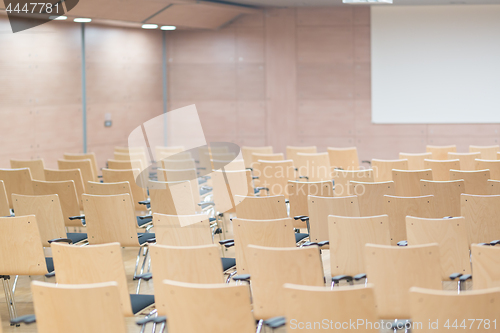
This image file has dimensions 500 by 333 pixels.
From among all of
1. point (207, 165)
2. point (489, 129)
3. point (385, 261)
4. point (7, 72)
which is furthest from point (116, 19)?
point (385, 261)

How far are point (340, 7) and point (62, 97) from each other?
6.92 meters

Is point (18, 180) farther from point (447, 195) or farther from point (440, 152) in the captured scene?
point (440, 152)

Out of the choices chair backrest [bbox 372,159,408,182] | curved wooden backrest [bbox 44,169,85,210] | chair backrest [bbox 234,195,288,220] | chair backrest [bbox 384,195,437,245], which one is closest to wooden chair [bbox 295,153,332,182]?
chair backrest [bbox 372,159,408,182]

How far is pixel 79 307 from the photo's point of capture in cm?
284

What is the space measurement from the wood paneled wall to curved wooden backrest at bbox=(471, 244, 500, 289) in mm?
10873

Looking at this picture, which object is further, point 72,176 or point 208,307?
point 72,176

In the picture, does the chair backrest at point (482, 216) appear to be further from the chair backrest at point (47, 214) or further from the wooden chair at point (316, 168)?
the wooden chair at point (316, 168)

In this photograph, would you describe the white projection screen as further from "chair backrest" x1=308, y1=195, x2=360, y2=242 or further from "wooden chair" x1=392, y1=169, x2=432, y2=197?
"chair backrest" x1=308, y1=195, x2=360, y2=242

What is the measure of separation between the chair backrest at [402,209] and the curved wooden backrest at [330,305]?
8.63ft

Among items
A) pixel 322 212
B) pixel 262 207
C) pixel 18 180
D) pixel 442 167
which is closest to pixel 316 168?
pixel 442 167

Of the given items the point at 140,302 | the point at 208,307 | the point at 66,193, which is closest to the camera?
the point at 208,307

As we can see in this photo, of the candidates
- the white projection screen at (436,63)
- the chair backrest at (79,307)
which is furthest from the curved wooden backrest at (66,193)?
the white projection screen at (436,63)

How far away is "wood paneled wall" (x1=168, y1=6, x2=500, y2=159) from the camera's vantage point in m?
14.0

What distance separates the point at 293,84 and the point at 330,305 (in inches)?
471
